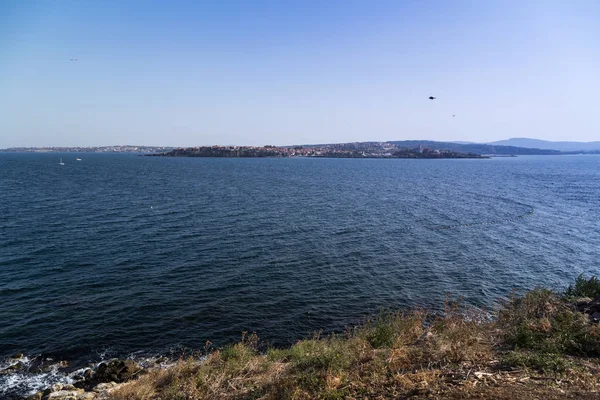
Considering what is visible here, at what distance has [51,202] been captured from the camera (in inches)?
2378

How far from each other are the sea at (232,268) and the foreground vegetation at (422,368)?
24.4 ft

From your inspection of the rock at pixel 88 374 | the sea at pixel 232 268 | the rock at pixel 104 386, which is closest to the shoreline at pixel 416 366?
the rock at pixel 104 386

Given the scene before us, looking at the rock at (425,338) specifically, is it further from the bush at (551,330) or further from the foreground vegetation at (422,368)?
the bush at (551,330)

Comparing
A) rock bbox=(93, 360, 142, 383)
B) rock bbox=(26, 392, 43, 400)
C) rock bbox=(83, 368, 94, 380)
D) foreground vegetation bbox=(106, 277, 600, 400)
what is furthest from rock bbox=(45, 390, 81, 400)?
foreground vegetation bbox=(106, 277, 600, 400)

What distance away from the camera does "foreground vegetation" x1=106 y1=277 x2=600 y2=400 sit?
32.6 feet

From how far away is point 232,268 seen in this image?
32500 mm

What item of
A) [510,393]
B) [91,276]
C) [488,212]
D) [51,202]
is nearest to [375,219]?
[488,212]

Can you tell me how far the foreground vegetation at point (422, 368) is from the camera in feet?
32.6

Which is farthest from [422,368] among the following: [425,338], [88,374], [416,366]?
[88,374]

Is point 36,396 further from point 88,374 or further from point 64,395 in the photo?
point 88,374

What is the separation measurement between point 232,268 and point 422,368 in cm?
2349

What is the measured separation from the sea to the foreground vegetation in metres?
7.43

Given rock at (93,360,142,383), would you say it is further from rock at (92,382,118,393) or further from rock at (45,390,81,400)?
rock at (45,390,81,400)

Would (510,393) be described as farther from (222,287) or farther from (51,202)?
(51,202)
